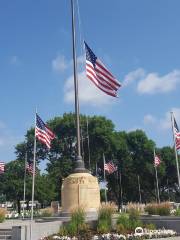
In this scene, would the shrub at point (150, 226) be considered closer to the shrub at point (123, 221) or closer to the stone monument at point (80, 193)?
the shrub at point (123, 221)

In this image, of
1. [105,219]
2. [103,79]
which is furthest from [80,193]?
[103,79]

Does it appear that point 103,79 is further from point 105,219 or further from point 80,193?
point 105,219

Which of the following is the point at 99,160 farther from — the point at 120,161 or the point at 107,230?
the point at 107,230

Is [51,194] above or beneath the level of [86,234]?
above

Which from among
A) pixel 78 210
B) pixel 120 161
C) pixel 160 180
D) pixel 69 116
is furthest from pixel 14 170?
pixel 78 210

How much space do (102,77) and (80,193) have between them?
6014mm

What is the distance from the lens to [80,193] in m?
A: 21.3

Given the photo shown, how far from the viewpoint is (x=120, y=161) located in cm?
6969

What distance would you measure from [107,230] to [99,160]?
48323 millimetres

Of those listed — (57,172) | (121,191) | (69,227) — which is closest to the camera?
(69,227)

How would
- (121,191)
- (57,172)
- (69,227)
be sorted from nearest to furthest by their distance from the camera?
(69,227) → (57,172) → (121,191)

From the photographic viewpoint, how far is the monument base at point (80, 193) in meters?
21.3

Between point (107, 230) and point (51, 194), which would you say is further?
point (51, 194)

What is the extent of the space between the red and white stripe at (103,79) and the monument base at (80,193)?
4.52 metres
